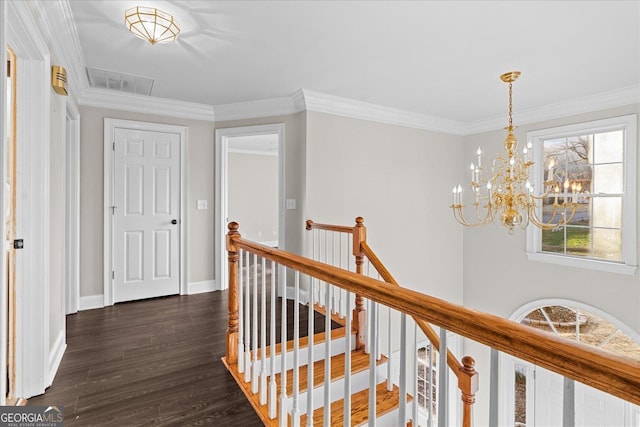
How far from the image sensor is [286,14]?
2.17 m

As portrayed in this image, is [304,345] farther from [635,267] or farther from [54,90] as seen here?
[635,267]

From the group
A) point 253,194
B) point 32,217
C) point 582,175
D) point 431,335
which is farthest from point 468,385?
point 253,194

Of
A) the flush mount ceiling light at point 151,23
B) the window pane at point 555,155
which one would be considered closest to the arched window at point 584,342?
the window pane at point 555,155

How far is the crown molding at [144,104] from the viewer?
3.49 metres

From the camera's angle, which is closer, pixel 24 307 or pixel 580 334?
pixel 24 307

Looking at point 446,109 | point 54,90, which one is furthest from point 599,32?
point 54,90

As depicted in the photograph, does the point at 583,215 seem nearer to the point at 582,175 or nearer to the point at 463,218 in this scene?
the point at 582,175

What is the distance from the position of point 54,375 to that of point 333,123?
3.31 m

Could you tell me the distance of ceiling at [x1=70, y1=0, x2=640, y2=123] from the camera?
2127 mm

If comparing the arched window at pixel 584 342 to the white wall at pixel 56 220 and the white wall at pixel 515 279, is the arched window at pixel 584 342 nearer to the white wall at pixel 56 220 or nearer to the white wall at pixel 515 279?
the white wall at pixel 515 279

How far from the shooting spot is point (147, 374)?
7.29 ft

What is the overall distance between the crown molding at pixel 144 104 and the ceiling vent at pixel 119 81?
0.13 meters

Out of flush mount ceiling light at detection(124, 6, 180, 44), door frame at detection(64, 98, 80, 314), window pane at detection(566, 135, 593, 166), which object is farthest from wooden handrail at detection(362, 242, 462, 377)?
window pane at detection(566, 135, 593, 166)

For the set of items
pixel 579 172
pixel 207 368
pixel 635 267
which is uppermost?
pixel 579 172
